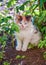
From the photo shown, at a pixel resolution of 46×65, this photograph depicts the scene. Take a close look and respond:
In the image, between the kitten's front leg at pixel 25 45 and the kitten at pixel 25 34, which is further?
the kitten's front leg at pixel 25 45

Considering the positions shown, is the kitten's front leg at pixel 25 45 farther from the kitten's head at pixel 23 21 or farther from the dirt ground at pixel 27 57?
the kitten's head at pixel 23 21

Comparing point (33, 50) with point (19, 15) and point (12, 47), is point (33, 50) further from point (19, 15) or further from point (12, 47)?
point (19, 15)

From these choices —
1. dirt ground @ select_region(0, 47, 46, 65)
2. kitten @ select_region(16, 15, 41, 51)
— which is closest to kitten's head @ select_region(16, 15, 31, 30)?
kitten @ select_region(16, 15, 41, 51)

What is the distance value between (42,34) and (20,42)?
0.41 meters

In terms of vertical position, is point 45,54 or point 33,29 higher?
point 33,29

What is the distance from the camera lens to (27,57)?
132 inches

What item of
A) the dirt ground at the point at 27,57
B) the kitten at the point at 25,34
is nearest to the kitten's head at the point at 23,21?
the kitten at the point at 25,34

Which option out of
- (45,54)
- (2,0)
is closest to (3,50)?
(45,54)

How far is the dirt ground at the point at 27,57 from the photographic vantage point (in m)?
3.22

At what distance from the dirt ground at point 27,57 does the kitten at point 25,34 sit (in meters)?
0.11

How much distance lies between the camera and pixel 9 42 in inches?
153

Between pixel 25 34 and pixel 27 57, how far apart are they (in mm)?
387

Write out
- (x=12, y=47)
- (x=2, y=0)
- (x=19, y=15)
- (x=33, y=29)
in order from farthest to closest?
1. (x=2, y=0)
2. (x=12, y=47)
3. (x=33, y=29)
4. (x=19, y=15)

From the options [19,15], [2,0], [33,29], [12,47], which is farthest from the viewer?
[2,0]
